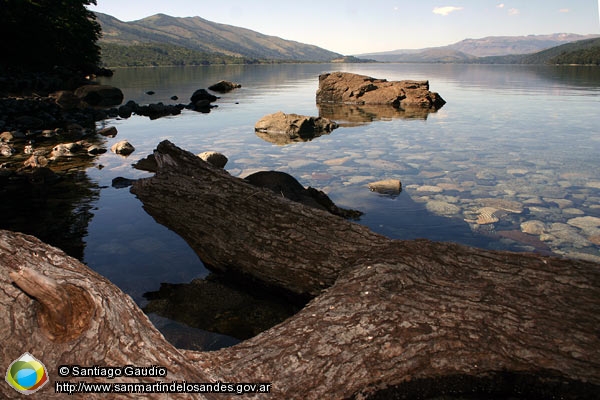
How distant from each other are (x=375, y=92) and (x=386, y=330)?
34.7 m

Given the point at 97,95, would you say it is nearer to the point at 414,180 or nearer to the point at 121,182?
the point at 121,182

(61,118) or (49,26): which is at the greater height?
(49,26)

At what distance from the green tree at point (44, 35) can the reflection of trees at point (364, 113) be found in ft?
98.2

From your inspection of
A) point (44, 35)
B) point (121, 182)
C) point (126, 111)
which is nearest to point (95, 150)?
point (121, 182)

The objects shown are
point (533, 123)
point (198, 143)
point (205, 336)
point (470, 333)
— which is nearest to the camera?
point (470, 333)

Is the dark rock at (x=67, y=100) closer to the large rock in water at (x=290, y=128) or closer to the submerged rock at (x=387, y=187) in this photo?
the large rock in water at (x=290, y=128)

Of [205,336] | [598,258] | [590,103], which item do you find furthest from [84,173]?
[590,103]

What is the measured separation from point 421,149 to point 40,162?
13.7 meters

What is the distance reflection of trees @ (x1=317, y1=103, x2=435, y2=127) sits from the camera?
25.2m

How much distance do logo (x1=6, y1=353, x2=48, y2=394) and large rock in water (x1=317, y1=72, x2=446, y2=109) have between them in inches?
1290

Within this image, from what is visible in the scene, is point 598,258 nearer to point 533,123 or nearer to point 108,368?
point 108,368

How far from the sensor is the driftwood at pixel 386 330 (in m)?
2.79

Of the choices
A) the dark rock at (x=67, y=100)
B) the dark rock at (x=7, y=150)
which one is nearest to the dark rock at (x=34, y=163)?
the dark rock at (x=7, y=150)

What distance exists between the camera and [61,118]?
2345 centimetres
